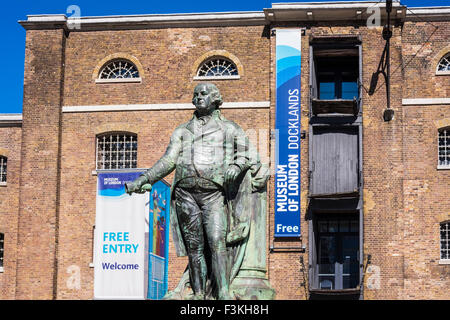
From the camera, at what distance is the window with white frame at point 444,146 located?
3256 centimetres

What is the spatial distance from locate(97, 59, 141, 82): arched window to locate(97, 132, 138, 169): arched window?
7.04ft

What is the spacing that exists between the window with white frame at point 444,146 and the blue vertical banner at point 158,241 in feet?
32.3

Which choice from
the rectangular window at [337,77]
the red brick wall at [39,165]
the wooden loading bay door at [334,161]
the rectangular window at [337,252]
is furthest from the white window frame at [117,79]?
the rectangular window at [337,252]

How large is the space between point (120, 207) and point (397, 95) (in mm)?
10453

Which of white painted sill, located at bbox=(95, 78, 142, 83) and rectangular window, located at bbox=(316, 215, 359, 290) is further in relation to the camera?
white painted sill, located at bbox=(95, 78, 142, 83)

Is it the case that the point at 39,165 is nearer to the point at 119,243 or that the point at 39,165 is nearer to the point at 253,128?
the point at 119,243

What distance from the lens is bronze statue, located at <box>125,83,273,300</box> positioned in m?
11.3

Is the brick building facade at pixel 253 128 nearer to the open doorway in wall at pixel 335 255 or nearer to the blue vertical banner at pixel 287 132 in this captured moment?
the open doorway in wall at pixel 335 255

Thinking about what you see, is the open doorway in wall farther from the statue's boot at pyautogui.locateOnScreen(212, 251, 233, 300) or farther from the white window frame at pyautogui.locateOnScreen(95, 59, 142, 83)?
the statue's boot at pyautogui.locateOnScreen(212, 251, 233, 300)

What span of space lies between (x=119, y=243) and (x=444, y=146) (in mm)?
11922

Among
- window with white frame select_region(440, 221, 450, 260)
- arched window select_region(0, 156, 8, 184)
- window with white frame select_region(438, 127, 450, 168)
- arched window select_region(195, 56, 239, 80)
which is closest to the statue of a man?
window with white frame select_region(440, 221, 450, 260)

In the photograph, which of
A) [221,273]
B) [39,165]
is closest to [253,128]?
[39,165]
